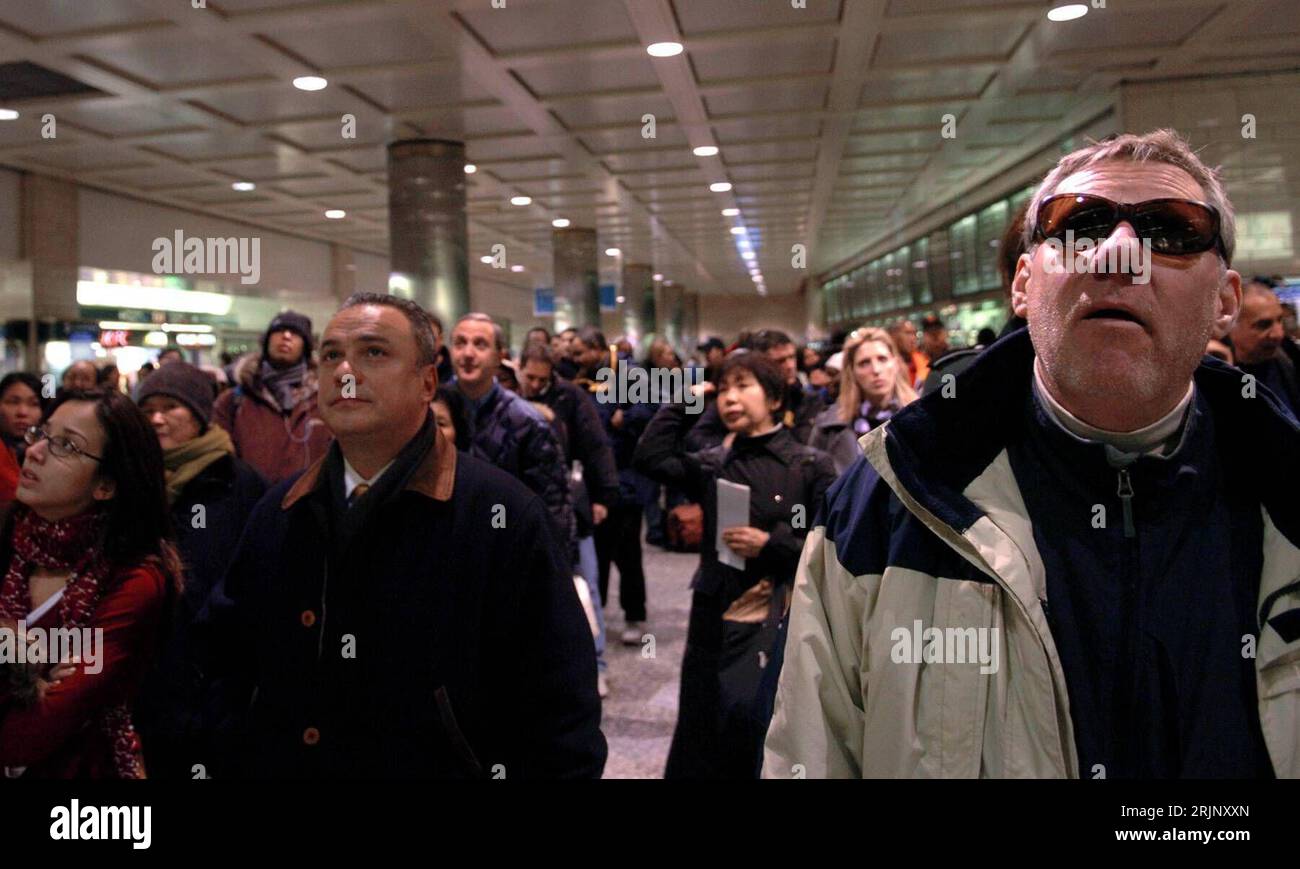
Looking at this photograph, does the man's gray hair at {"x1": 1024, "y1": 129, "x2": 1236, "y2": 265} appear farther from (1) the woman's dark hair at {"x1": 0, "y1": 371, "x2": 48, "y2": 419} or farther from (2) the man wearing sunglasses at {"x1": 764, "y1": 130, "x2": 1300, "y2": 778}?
(1) the woman's dark hair at {"x1": 0, "y1": 371, "x2": 48, "y2": 419}

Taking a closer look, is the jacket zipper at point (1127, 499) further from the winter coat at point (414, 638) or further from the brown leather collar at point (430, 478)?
the brown leather collar at point (430, 478)

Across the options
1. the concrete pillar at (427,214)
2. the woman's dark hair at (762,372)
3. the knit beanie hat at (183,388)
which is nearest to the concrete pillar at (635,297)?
the concrete pillar at (427,214)

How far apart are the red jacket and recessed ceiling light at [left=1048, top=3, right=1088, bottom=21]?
6.52m

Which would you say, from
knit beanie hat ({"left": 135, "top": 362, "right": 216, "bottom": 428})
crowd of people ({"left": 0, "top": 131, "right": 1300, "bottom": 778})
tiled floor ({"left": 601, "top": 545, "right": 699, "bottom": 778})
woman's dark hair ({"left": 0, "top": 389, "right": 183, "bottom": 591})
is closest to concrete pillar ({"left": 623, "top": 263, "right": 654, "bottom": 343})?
tiled floor ({"left": 601, "top": 545, "right": 699, "bottom": 778})

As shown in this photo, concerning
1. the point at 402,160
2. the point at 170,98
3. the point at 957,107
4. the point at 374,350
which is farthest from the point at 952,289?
the point at 374,350

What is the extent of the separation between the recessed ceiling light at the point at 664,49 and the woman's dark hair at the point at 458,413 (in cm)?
395

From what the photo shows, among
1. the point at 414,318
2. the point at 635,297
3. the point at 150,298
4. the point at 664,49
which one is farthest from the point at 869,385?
the point at 635,297

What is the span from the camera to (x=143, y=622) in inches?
88.4

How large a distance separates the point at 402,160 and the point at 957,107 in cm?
550

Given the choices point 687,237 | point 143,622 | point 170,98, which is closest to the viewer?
point 143,622

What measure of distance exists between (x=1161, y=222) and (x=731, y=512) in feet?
6.84

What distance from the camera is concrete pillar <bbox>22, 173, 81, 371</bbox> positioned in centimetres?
1071
